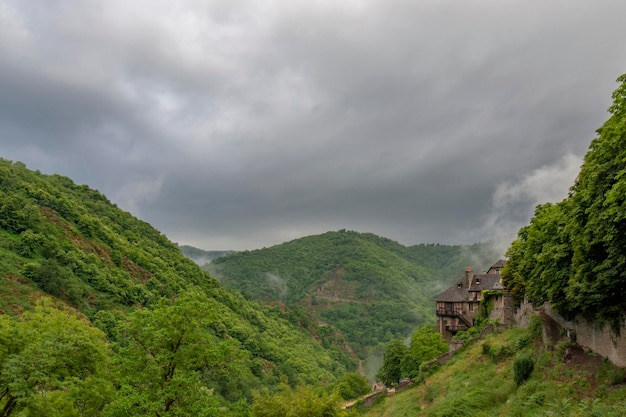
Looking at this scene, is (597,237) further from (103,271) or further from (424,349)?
(103,271)

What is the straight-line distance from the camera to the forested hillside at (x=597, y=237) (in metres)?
→ 14.4

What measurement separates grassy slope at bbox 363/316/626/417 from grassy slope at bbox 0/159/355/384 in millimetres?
21129

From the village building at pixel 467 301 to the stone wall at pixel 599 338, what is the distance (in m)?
19.3

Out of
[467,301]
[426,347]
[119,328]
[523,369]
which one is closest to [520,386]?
[523,369]

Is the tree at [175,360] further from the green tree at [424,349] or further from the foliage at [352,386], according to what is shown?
the foliage at [352,386]

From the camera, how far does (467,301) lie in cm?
4944

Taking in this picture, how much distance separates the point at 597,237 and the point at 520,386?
10092mm

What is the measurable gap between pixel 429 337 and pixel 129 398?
38.3 meters

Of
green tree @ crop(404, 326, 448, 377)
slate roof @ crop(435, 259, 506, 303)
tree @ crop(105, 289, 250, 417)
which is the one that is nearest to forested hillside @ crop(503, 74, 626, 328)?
tree @ crop(105, 289, 250, 417)

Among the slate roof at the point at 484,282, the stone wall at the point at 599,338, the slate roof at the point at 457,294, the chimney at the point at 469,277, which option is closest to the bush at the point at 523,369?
the stone wall at the point at 599,338

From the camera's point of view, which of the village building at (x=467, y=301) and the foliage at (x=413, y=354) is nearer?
the foliage at (x=413, y=354)

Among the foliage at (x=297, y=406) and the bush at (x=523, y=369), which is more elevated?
the bush at (x=523, y=369)

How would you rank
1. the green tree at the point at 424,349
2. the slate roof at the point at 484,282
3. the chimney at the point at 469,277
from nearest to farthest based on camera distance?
the green tree at the point at 424,349, the slate roof at the point at 484,282, the chimney at the point at 469,277

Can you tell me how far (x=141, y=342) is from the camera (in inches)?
633
